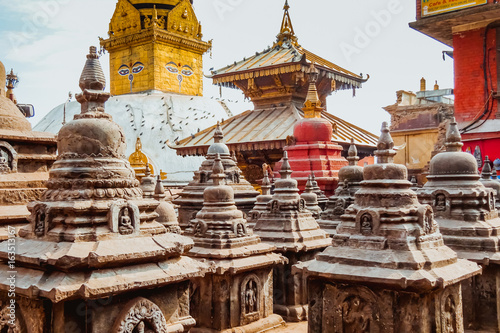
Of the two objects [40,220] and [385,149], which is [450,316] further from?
[40,220]

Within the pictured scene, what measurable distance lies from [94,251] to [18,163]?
3.49 meters

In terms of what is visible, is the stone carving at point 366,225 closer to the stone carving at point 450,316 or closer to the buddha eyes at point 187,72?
the stone carving at point 450,316

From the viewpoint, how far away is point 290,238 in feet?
25.8

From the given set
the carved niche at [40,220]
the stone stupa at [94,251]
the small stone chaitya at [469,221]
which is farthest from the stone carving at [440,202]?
the carved niche at [40,220]

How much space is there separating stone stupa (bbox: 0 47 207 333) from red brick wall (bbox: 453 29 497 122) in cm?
1274

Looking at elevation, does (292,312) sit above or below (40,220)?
below

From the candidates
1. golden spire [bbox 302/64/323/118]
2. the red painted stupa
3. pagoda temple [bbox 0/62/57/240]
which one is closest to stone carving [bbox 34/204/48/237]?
pagoda temple [bbox 0/62/57/240]

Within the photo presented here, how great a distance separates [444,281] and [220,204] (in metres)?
3.18

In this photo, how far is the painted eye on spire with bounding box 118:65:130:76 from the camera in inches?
1066

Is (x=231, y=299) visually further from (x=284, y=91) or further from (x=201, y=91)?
(x=201, y=91)

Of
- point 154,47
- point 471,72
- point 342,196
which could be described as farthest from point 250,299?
point 154,47

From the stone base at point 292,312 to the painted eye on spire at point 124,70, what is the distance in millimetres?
21550

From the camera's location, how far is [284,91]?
671 inches

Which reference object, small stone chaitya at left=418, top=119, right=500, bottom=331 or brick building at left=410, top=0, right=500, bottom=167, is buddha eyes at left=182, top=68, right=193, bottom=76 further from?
small stone chaitya at left=418, top=119, right=500, bottom=331
